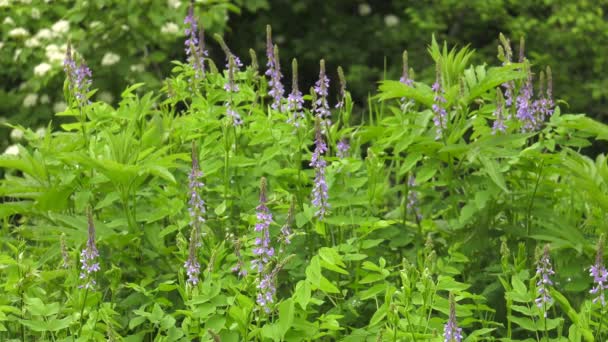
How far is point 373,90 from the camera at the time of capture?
9578 mm

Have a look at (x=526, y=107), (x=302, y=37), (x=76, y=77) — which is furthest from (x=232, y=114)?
(x=302, y=37)

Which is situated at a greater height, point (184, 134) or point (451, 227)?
point (184, 134)

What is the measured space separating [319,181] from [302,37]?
24.9ft

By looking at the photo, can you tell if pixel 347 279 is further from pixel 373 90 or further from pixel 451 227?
pixel 373 90

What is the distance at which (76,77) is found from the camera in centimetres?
336

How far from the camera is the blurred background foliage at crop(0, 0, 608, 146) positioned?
806 cm

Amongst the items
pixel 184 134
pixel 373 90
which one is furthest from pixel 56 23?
pixel 184 134

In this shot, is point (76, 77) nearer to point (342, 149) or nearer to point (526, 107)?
point (342, 149)

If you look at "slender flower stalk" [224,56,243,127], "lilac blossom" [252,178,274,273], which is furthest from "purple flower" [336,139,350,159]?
"lilac blossom" [252,178,274,273]

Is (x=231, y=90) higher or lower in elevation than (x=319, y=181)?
higher

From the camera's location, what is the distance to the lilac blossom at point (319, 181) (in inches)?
115

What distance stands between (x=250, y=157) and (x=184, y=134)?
0.81 feet

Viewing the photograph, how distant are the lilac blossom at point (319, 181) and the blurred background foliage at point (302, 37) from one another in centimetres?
470

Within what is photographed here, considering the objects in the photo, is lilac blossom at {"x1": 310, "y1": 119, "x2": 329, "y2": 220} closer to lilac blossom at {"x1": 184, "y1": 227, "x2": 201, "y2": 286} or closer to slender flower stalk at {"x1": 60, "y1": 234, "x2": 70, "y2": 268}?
lilac blossom at {"x1": 184, "y1": 227, "x2": 201, "y2": 286}
